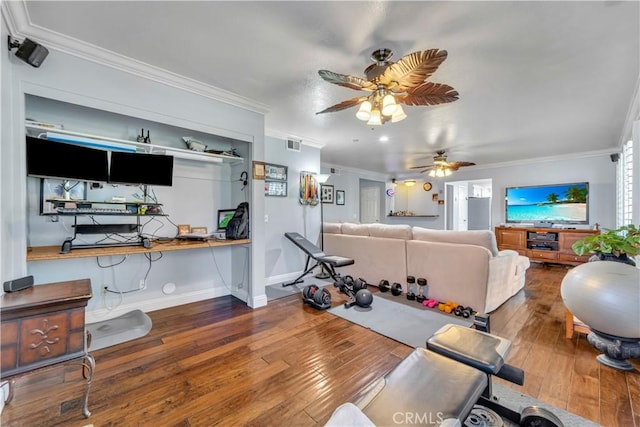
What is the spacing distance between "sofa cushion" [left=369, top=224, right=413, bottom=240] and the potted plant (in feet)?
5.68

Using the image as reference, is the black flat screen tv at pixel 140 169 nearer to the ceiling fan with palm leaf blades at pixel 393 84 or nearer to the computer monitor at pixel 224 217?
the computer monitor at pixel 224 217

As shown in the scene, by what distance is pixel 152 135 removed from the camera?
2953mm

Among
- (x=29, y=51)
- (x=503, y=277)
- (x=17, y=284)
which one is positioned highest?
(x=29, y=51)

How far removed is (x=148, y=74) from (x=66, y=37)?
0.55 metres

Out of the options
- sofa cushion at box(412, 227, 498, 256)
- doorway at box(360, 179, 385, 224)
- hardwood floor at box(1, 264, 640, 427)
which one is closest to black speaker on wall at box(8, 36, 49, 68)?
hardwood floor at box(1, 264, 640, 427)

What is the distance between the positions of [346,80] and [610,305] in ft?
8.28

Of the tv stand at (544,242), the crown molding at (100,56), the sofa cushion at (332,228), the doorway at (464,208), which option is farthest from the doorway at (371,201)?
the crown molding at (100,56)

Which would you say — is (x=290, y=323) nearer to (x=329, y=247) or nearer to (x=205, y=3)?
(x=329, y=247)

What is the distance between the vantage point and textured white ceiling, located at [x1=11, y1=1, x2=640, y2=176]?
1677mm

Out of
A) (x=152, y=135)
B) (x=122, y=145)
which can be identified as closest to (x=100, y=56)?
(x=122, y=145)

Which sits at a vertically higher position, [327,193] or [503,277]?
[327,193]

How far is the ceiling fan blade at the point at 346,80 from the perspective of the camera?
73.0 inches

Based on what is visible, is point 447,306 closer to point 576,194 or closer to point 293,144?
point 293,144

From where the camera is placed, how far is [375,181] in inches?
325
